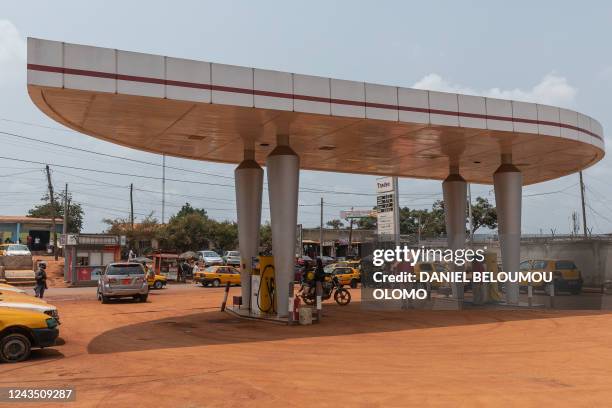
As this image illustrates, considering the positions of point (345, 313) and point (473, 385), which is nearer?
point (473, 385)

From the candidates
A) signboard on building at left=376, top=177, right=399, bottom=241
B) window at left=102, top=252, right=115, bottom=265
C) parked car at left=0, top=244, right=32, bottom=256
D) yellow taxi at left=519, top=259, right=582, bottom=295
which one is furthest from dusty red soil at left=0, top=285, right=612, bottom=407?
parked car at left=0, top=244, right=32, bottom=256

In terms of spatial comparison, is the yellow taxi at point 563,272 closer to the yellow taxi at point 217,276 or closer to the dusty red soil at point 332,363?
the dusty red soil at point 332,363

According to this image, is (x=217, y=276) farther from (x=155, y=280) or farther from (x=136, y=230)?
(x=136, y=230)

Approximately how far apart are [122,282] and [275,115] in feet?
41.7

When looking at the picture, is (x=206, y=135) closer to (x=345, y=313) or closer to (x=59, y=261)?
(x=345, y=313)

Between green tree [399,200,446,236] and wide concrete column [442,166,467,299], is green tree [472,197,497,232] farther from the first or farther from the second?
wide concrete column [442,166,467,299]

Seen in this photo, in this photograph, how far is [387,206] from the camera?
119 feet

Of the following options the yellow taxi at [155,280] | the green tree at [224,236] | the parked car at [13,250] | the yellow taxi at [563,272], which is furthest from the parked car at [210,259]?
the yellow taxi at [563,272]

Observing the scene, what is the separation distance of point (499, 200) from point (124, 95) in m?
15.8

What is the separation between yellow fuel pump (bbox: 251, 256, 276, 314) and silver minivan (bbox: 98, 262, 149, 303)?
7.85 metres

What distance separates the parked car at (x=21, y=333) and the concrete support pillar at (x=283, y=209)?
7.48 meters

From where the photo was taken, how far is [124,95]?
1254 cm

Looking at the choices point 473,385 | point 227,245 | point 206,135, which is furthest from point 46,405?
point 227,245

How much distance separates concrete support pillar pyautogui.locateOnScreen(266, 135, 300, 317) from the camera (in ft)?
55.6
